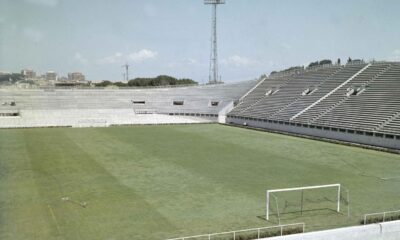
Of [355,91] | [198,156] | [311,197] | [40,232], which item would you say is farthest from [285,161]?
[355,91]

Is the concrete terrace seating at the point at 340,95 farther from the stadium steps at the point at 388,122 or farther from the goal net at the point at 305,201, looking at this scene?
the goal net at the point at 305,201

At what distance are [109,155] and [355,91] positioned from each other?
29.7 m

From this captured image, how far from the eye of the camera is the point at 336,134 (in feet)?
129

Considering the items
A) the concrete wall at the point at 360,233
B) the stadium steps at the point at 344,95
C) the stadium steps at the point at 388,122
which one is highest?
the stadium steps at the point at 344,95

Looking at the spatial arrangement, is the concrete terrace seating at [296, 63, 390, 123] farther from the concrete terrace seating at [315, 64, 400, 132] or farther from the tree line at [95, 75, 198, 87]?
the tree line at [95, 75, 198, 87]

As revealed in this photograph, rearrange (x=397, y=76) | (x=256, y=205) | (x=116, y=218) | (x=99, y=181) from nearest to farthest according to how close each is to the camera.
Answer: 1. (x=116, y=218)
2. (x=256, y=205)
3. (x=99, y=181)
4. (x=397, y=76)

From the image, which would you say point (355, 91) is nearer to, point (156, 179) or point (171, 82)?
point (156, 179)

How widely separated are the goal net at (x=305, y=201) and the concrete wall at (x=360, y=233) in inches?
107

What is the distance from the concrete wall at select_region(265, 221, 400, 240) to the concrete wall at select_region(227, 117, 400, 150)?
832 inches

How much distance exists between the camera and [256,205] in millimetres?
17188

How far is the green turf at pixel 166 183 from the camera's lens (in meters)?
14.6

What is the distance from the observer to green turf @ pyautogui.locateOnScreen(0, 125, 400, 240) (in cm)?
1463

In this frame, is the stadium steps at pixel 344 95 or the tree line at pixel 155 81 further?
the tree line at pixel 155 81

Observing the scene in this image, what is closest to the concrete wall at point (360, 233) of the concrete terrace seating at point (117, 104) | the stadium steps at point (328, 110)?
the stadium steps at point (328, 110)
